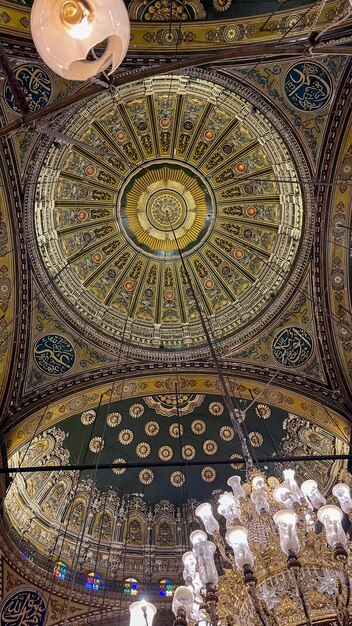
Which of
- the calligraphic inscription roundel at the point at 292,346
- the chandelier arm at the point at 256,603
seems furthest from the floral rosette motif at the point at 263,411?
the chandelier arm at the point at 256,603

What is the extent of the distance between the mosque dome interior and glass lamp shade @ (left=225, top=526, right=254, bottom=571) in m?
3.19

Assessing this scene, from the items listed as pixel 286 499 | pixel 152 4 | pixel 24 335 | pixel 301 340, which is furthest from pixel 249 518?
pixel 152 4

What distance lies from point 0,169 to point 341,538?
7.05 m

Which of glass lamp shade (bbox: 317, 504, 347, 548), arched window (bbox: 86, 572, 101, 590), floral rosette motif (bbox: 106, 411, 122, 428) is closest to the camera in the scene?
glass lamp shade (bbox: 317, 504, 347, 548)

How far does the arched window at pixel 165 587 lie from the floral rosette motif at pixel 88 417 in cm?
331

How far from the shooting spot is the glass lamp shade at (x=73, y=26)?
10.3ft

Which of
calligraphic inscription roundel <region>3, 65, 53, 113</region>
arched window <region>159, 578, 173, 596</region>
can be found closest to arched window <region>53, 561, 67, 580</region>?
arched window <region>159, 578, 173, 596</region>

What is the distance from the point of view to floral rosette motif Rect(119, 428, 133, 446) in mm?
11117

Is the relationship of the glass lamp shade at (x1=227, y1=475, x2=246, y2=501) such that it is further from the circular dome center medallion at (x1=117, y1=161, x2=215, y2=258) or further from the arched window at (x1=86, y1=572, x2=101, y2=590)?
the circular dome center medallion at (x1=117, y1=161, x2=215, y2=258)

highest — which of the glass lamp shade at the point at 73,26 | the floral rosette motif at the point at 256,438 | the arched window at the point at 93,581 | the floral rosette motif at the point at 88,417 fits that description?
the floral rosette motif at the point at 88,417

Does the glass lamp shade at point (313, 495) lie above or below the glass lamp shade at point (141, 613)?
above

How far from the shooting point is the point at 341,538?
484 cm

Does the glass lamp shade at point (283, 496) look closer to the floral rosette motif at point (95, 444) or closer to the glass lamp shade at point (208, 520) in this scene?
the glass lamp shade at point (208, 520)

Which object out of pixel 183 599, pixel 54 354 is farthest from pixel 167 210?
pixel 183 599
